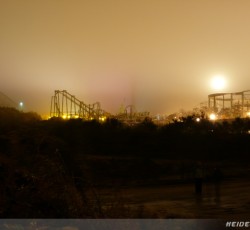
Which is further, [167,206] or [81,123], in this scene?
[81,123]

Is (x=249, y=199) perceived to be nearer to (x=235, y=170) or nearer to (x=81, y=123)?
(x=235, y=170)

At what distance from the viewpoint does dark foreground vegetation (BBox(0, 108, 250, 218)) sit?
311 inches

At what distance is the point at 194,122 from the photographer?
192 feet

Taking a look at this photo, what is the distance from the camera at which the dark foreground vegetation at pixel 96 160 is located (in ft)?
25.9

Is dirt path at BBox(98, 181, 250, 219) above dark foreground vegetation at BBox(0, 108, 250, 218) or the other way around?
the other way around

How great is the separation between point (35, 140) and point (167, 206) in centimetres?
790

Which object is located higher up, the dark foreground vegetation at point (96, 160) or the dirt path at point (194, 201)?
the dark foreground vegetation at point (96, 160)

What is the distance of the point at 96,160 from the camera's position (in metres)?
34.1

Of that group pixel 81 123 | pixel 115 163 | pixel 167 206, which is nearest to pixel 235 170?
pixel 115 163

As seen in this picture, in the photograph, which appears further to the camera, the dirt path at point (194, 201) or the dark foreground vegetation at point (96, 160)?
the dirt path at point (194, 201)

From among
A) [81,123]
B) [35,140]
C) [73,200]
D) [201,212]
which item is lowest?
[201,212]

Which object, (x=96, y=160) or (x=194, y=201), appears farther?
(x=96, y=160)

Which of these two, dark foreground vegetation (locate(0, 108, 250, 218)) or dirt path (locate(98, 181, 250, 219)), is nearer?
dark foreground vegetation (locate(0, 108, 250, 218))

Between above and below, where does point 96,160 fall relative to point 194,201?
above
